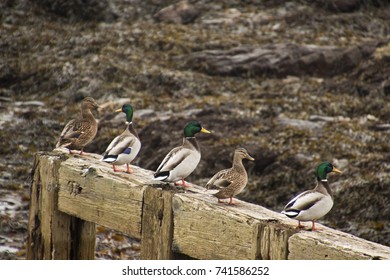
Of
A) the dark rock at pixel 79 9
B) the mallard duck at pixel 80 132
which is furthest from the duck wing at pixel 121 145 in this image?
the dark rock at pixel 79 9

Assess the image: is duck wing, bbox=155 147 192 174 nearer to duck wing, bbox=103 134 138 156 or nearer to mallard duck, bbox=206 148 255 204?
mallard duck, bbox=206 148 255 204

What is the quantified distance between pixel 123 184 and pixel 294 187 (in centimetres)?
670

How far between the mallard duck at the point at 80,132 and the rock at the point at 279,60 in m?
9.19

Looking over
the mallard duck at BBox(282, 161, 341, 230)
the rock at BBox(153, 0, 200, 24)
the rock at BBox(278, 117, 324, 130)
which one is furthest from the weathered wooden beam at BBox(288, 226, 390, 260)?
the rock at BBox(153, 0, 200, 24)

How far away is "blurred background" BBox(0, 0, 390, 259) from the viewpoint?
1527 cm

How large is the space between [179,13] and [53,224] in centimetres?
1438

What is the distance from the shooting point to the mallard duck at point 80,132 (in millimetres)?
10781

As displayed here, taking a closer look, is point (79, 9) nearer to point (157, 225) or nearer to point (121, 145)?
point (121, 145)

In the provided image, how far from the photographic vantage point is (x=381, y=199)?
14.6 m

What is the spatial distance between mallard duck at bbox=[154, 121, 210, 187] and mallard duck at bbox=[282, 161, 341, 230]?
1.21 m

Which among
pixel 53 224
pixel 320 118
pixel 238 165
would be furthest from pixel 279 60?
pixel 238 165

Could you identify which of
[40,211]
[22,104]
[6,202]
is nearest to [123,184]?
[40,211]

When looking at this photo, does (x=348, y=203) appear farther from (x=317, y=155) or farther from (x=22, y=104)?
(x=22, y=104)

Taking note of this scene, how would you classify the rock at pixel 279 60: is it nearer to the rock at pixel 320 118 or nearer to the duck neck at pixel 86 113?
the rock at pixel 320 118
